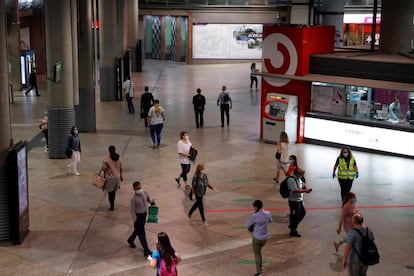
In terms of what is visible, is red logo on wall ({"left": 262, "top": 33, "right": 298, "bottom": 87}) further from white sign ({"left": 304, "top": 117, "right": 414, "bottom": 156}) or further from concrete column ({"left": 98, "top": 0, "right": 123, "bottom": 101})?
concrete column ({"left": 98, "top": 0, "right": 123, "bottom": 101})

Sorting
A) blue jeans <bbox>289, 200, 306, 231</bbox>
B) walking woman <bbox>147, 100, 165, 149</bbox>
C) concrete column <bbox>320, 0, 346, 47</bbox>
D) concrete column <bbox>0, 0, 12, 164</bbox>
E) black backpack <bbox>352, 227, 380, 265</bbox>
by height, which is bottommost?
blue jeans <bbox>289, 200, 306, 231</bbox>

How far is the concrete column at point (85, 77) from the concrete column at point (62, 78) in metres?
3.96

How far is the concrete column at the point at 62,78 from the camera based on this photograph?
63.5 feet

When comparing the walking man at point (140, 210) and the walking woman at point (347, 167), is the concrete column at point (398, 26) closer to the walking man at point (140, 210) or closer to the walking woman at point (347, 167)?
the walking woman at point (347, 167)

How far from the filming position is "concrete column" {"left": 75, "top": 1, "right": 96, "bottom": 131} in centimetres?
2422

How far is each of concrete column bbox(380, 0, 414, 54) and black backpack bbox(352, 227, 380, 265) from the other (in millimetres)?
16357

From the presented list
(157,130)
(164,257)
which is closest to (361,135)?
(157,130)

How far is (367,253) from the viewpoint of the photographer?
9.70m

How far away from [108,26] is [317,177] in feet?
58.9

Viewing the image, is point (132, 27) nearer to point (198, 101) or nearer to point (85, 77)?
point (85, 77)

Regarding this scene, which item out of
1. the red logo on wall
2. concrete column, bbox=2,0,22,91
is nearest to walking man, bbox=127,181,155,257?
the red logo on wall

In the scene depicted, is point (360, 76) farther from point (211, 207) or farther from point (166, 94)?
point (166, 94)

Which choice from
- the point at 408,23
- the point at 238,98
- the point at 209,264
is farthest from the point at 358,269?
the point at 238,98

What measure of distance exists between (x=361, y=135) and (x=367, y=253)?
12036 mm
